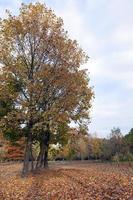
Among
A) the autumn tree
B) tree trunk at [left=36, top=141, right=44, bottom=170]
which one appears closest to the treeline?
tree trunk at [left=36, top=141, right=44, bottom=170]

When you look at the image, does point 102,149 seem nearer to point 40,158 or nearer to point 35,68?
point 40,158

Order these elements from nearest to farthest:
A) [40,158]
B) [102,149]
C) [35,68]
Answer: [35,68]
[40,158]
[102,149]

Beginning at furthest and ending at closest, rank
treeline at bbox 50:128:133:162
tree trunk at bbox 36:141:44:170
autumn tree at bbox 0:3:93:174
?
treeline at bbox 50:128:133:162
tree trunk at bbox 36:141:44:170
autumn tree at bbox 0:3:93:174

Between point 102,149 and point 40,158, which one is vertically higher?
point 102,149

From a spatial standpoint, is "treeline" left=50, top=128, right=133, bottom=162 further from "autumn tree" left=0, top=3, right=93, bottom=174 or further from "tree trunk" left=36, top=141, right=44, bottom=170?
"autumn tree" left=0, top=3, right=93, bottom=174

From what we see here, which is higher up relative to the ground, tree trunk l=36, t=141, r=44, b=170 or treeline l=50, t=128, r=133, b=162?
treeline l=50, t=128, r=133, b=162

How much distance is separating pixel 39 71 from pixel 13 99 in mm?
3321

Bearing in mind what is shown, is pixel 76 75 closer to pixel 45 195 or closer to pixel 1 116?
pixel 1 116

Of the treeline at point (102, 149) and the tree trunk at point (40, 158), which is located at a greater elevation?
the treeline at point (102, 149)

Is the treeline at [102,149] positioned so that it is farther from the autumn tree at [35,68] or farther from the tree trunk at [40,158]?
the autumn tree at [35,68]

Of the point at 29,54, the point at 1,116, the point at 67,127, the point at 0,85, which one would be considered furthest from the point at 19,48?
the point at 67,127

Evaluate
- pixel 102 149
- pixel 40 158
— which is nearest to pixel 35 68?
pixel 40 158

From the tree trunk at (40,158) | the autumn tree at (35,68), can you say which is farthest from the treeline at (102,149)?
the autumn tree at (35,68)

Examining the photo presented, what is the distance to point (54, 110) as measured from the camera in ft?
132
